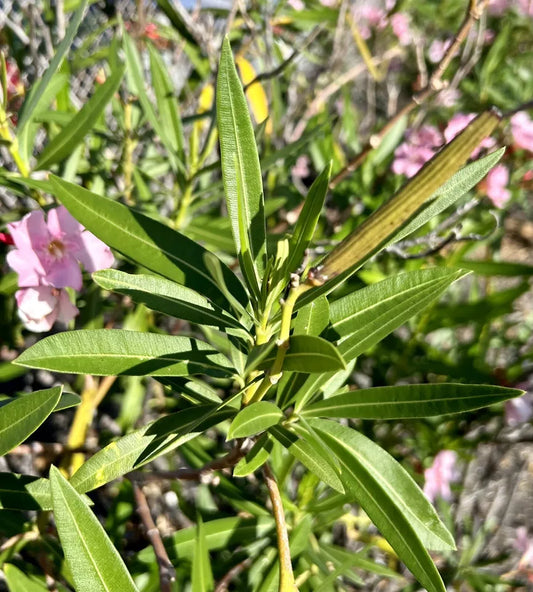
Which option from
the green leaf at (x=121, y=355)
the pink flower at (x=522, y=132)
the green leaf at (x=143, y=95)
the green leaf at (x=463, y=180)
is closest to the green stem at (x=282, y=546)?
the green leaf at (x=121, y=355)

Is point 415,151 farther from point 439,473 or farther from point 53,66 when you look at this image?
point 53,66

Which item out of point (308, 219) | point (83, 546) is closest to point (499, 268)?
point (308, 219)

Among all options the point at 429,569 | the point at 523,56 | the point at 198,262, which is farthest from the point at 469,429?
the point at 523,56

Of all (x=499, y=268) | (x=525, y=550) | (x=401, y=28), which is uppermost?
(x=401, y=28)

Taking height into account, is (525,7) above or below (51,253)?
above

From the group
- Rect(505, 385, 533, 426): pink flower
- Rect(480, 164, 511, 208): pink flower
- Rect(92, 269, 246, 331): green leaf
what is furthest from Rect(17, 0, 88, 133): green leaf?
Rect(480, 164, 511, 208): pink flower

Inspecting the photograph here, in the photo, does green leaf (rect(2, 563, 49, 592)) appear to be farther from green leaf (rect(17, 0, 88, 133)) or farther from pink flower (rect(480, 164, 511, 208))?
pink flower (rect(480, 164, 511, 208))

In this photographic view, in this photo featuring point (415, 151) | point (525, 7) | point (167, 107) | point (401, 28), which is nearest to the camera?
point (167, 107)
